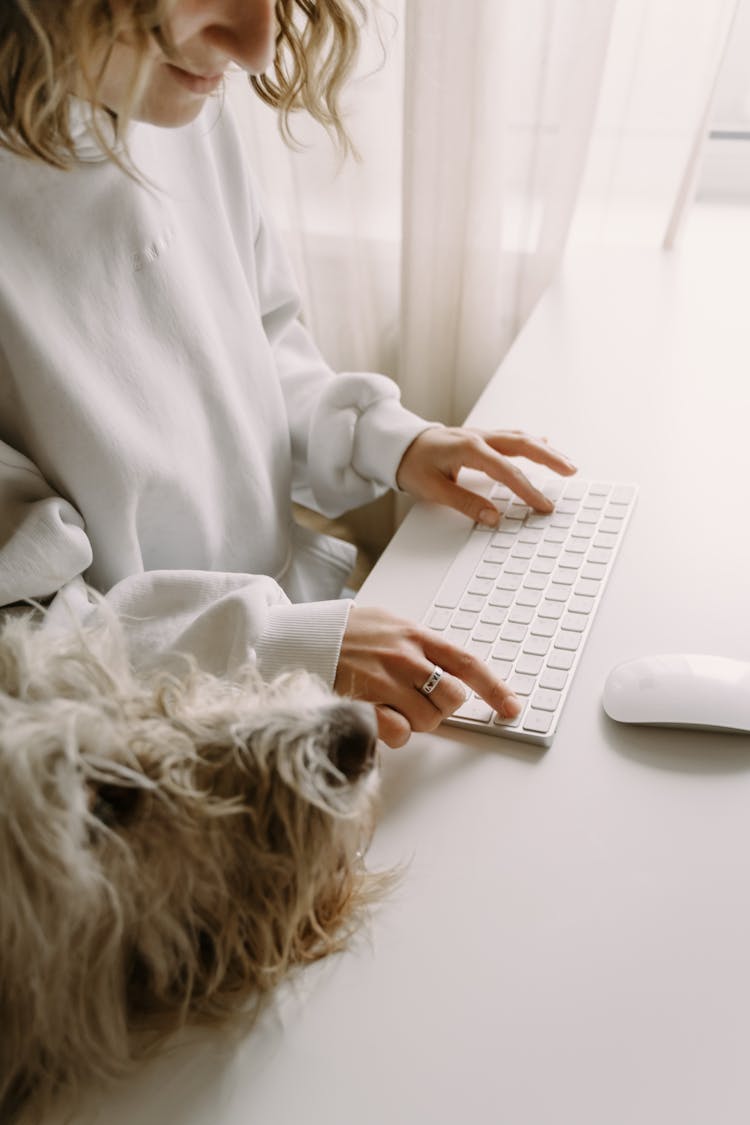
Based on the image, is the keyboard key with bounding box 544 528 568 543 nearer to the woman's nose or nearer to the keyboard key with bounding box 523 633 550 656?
the keyboard key with bounding box 523 633 550 656

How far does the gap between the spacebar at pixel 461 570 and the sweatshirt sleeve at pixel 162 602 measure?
0.11 metres

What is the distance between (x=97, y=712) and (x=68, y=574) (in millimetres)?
237

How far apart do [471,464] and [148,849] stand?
512 millimetres

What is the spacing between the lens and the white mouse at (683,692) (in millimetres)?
622

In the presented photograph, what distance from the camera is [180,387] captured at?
877 millimetres

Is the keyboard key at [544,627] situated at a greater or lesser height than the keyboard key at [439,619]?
greater

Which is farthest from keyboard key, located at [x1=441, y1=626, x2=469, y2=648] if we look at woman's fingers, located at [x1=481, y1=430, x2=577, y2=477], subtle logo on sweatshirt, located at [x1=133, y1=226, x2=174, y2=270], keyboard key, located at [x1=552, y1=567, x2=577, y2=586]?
subtle logo on sweatshirt, located at [x1=133, y1=226, x2=174, y2=270]

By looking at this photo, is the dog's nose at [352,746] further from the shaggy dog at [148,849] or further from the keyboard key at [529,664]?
the keyboard key at [529,664]

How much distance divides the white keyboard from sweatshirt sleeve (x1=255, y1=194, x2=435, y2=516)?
0.48 feet

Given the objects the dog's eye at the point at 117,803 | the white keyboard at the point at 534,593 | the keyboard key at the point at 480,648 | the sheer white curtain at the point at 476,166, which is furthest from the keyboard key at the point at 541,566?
the sheer white curtain at the point at 476,166

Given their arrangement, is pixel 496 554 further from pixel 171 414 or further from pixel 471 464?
pixel 171 414

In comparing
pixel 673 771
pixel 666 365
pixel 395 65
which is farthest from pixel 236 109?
pixel 673 771

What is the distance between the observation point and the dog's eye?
52 centimetres

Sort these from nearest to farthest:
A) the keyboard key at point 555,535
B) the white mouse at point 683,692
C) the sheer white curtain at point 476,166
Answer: the white mouse at point 683,692 < the keyboard key at point 555,535 < the sheer white curtain at point 476,166
